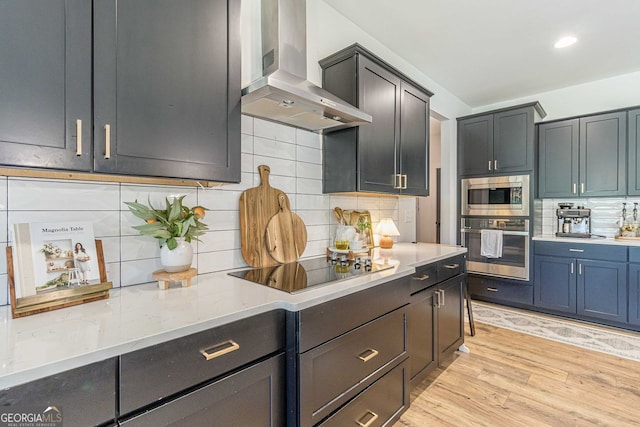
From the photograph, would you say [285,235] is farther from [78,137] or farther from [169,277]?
[78,137]

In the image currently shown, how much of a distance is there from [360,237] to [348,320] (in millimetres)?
1065

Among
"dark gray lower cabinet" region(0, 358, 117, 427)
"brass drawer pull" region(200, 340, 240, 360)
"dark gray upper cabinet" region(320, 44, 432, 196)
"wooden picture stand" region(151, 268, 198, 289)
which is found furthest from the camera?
"dark gray upper cabinet" region(320, 44, 432, 196)

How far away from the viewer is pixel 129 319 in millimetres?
940

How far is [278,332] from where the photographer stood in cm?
116

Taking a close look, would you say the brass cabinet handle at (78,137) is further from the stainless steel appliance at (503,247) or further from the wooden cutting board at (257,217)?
the stainless steel appliance at (503,247)

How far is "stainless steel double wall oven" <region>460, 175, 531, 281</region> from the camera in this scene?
3551 mm

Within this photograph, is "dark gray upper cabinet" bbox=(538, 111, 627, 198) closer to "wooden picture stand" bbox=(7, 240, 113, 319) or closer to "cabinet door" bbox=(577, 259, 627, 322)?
"cabinet door" bbox=(577, 259, 627, 322)

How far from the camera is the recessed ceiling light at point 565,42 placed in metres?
2.70

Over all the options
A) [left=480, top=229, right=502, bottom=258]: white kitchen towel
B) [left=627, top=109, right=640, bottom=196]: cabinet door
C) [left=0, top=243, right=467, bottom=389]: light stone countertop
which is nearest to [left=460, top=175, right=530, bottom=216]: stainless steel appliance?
[left=480, top=229, right=502, bottom=258]: white kitchen towel

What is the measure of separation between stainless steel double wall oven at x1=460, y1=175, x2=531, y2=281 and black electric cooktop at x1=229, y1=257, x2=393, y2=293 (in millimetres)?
2473

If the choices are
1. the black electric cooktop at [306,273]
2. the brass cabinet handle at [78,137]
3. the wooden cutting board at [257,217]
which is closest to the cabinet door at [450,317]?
the black electric cooktop at [306,273]

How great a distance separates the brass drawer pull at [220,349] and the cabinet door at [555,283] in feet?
12.4

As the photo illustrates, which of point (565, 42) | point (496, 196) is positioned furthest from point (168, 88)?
point (496, 196)

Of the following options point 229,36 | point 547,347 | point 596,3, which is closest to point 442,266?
point 547,347
